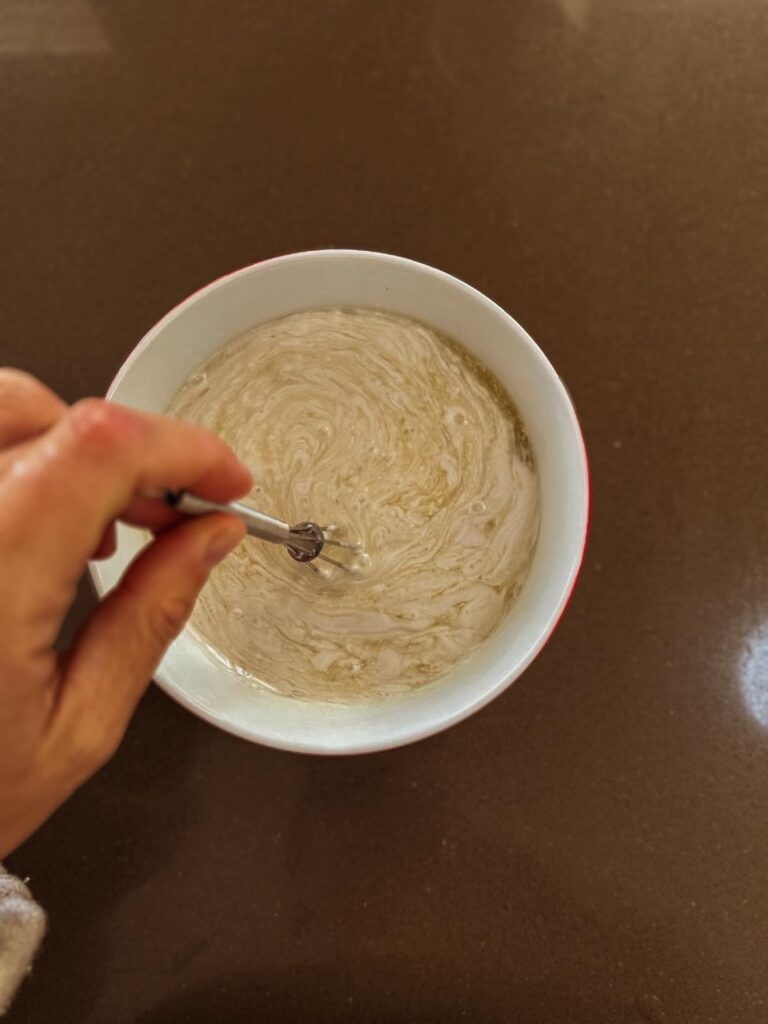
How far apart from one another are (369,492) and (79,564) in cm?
33

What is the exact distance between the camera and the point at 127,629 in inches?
19.4

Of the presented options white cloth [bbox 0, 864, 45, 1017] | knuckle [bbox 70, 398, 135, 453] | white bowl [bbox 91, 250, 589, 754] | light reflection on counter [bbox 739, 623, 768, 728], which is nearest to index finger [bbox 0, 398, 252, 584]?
knuckle [bbox 70, 398, 135, 453]

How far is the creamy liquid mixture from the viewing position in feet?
2.38

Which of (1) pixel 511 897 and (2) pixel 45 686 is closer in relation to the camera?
(2) pixel 45 686

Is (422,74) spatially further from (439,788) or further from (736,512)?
(439,788)

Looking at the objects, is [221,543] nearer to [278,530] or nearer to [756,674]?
[278,530]

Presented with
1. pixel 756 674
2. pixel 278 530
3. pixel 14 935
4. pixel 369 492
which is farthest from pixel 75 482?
pixel 756 674

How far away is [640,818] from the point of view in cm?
83

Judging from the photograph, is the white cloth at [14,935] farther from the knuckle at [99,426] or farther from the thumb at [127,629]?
the knuckle at [99,426]

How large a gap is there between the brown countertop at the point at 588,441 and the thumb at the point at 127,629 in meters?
0.36

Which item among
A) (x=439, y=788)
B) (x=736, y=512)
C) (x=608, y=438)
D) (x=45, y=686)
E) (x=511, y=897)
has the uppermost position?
(x=45, y=686)

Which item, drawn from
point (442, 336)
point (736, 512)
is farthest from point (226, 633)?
point (736, 512)

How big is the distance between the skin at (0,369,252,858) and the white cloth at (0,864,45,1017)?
0.26m

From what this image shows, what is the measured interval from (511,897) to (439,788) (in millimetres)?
143
